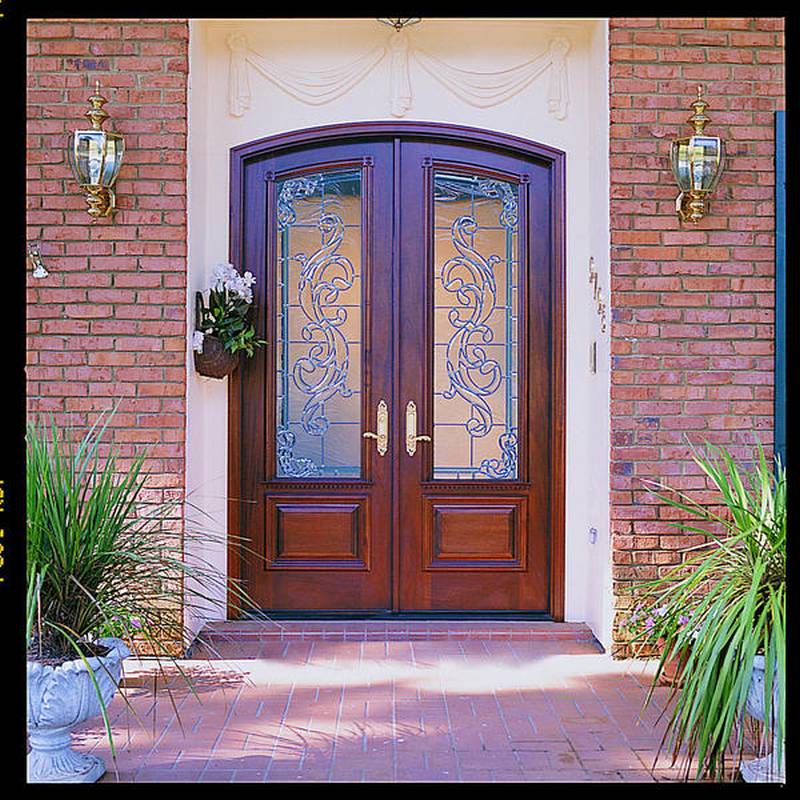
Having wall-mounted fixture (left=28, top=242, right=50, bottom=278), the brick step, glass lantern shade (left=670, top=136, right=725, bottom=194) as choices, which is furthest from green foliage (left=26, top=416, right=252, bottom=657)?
glass lantern shade (left=670, top=136, right=725, bottom=194)

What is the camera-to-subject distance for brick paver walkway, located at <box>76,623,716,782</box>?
355 cm

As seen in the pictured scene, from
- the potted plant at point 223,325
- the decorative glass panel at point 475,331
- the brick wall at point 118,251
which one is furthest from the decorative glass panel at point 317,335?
the brick wall at point 118,251

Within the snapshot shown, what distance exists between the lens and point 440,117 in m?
5.36

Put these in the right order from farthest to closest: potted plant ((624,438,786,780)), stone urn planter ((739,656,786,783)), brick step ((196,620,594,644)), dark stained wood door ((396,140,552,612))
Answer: dark stained wood door ((396,140,552,612))
brick step ((196,620,594,644))
stone urn planter ((739,656,786,783))
potted plant ((624,438,786,780))

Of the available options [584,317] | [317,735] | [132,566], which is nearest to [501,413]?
[584,317]

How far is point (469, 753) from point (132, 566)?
1.29 meters

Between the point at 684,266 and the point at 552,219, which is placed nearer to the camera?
the point at 684,266

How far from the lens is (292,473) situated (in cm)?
543

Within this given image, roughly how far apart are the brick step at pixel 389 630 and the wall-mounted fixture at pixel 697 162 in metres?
2.02

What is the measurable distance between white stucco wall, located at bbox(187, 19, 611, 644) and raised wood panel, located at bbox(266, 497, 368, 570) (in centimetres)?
26

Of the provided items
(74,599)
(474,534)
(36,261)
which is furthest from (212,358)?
(74,599)

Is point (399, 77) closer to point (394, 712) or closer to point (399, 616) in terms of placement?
point (399, 616)

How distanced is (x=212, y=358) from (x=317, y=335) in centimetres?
56

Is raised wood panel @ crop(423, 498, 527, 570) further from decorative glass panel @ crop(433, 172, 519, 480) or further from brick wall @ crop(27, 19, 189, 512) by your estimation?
brick wall @ crop(27, 19, 189, 512)
